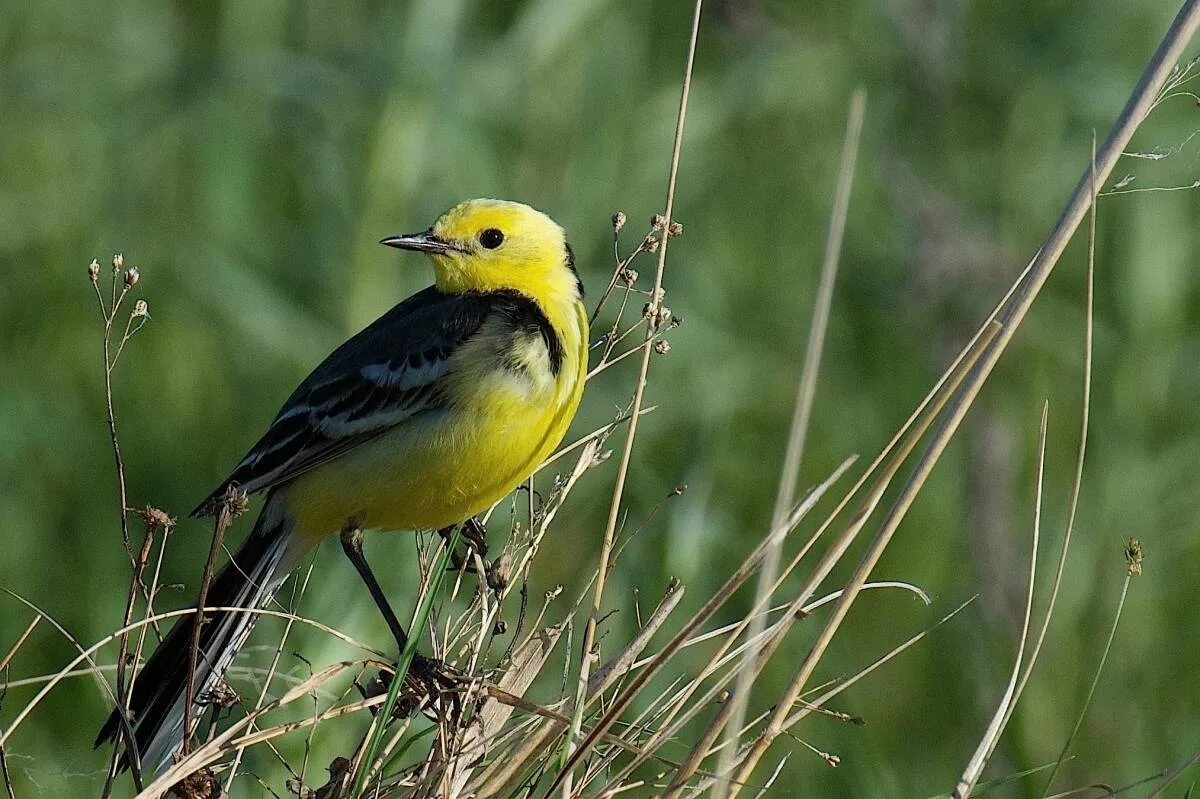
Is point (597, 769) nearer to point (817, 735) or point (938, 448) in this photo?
point (938, 448)

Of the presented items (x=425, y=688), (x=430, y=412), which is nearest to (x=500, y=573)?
(x=425, y=688)

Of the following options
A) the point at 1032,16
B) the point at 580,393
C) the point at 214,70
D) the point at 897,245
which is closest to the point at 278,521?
the point at 580,393

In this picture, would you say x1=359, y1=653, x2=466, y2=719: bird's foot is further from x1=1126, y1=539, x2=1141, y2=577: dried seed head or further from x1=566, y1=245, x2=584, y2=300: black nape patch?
x1=566, y1=245, x2=584, y2=300: black nape patch

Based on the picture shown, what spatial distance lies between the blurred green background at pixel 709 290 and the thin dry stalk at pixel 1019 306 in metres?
2.14

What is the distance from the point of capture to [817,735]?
5418 millimetres

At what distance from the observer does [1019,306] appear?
9.33 ft

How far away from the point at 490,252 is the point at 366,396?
61 cm

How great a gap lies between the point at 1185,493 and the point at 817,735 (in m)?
1.56

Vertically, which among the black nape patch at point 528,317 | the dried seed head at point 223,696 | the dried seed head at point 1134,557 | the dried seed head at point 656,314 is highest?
the dried seed head at point 656,314

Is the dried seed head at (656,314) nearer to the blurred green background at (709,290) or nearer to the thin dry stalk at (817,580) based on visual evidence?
the thin dry stalk at (817,580)

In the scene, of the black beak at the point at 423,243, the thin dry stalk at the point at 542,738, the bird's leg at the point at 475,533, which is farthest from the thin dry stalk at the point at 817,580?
the black beak at the point at 423,243

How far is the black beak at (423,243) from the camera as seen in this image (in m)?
4.77

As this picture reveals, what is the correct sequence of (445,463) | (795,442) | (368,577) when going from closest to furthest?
(795,442)
(445,463)
(368,577)

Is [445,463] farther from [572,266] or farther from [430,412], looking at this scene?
[572,266]
